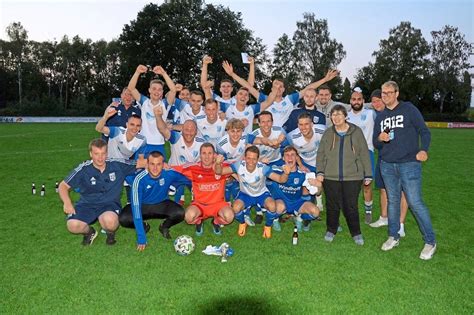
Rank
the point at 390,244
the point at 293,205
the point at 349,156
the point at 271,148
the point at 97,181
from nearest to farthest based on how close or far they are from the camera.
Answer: the point at 390,244
the point at 349,156
the point at 97,181
the point at 293,205
the point at 271,148

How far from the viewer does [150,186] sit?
632cm

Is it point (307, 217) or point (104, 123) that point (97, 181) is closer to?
point (104, 123)

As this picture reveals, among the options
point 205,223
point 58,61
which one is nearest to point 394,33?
point 58,61

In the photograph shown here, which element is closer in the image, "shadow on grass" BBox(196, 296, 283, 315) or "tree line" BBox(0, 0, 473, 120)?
"shadow on grass" BBox(196, 296, 283, 315)

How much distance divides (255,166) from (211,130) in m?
1.49

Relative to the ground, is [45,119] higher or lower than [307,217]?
higher

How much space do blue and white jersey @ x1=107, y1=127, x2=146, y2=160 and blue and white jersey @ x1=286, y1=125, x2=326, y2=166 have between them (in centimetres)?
265

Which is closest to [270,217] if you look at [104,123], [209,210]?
[209,210]

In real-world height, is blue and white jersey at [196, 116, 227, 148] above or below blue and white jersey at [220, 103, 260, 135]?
below

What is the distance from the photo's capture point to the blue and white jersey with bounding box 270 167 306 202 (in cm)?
673

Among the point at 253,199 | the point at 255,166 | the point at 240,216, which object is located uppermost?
the point at 255,166

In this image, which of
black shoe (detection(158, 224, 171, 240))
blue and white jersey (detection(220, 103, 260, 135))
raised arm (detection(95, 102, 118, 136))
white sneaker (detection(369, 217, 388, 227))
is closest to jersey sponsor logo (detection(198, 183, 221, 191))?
black shoe (detection(158, 224, 171, 240))

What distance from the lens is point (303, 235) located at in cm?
643

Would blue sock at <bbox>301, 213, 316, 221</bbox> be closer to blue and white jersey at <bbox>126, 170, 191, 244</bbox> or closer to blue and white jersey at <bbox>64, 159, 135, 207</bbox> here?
blue and white jersey at <bbox>126, 170, 191, 244</bbox>
